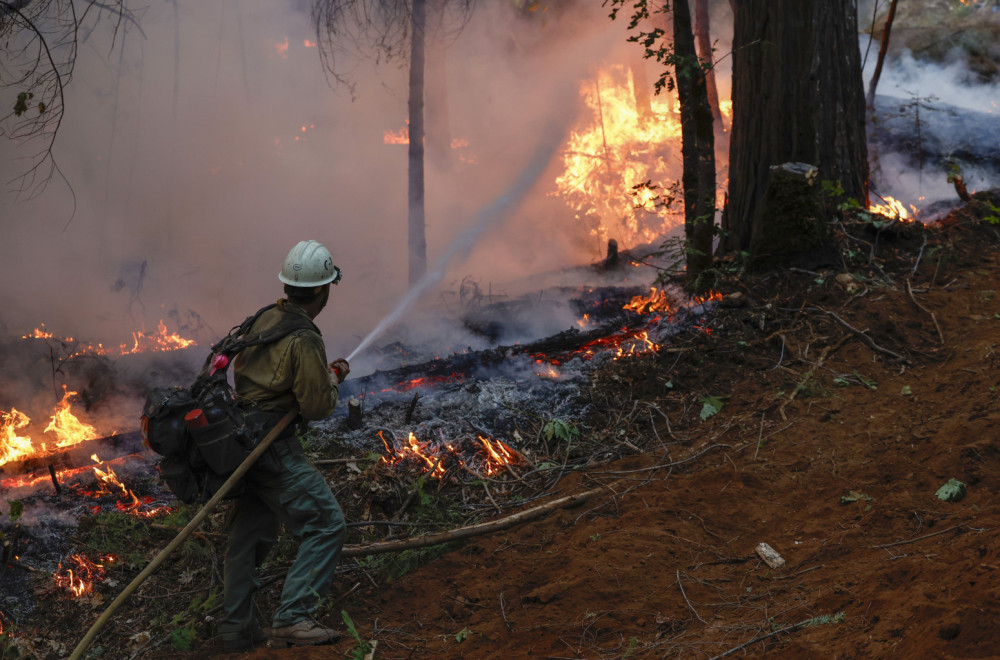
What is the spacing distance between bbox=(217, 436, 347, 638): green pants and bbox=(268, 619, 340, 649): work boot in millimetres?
37

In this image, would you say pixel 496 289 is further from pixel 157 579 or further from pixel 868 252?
pixel 157 579

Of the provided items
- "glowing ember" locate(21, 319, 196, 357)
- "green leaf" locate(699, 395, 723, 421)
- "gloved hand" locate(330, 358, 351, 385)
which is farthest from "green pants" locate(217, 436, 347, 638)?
"glowing ember" locate(21, 319, 196, 357)

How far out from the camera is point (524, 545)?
4.51 m

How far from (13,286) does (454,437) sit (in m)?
10.7

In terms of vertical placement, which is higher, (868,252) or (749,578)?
(868,252)

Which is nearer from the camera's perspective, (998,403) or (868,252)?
(998,403)

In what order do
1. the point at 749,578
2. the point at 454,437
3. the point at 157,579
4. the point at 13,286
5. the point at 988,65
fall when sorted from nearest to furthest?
the point at 749,578 < the point at 157,579 < the point at 454,437 < the point at 13,286 < the point at 988,65

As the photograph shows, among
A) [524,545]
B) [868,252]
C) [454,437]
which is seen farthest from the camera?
[868,252]

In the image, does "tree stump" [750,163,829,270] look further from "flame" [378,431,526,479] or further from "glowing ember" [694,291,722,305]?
"flame" [378,431,526,479]

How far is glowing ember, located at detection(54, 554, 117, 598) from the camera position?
190 inches

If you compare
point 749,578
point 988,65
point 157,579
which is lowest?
point 157,579

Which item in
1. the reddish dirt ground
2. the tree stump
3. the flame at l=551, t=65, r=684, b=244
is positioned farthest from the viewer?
the flame at l=551, t=65, r=684, b=244

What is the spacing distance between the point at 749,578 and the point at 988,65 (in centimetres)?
1635

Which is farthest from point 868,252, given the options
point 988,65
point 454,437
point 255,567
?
point 988,65
